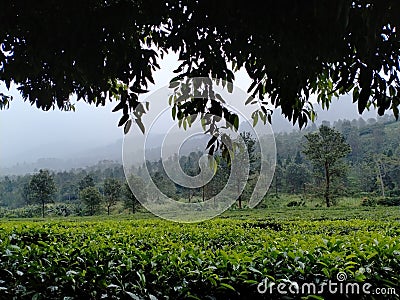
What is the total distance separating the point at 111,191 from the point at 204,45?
2148 centimetres

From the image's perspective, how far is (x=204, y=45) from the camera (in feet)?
4.70

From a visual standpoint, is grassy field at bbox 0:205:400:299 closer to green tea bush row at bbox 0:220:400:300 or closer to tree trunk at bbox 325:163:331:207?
green tea bush row at bbox 0:220:400:300

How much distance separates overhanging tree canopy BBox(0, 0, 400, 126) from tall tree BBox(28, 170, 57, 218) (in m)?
22.5

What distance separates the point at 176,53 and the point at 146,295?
3.39ft

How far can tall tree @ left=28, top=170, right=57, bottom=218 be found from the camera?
2228 centimetres

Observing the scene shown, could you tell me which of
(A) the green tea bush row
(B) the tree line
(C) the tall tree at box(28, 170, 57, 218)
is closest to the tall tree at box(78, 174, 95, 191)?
(B) the tree line

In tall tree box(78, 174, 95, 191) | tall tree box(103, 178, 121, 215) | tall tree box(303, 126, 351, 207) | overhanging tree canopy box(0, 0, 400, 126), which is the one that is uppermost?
tall tree box(303, 126, 351, 207)

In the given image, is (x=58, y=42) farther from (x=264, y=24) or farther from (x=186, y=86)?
(x=264, y=24)

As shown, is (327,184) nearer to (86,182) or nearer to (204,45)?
(86,182)

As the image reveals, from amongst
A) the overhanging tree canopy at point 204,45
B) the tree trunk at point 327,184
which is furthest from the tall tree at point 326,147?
the overhanging tree canopy at point 204,45

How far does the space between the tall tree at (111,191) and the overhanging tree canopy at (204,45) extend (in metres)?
20.0

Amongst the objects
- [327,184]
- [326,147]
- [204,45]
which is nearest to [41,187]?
[326,147]

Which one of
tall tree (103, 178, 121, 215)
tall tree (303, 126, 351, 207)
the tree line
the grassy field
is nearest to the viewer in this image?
the grassy field

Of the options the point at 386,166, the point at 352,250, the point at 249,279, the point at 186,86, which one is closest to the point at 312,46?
the point at 186,86
